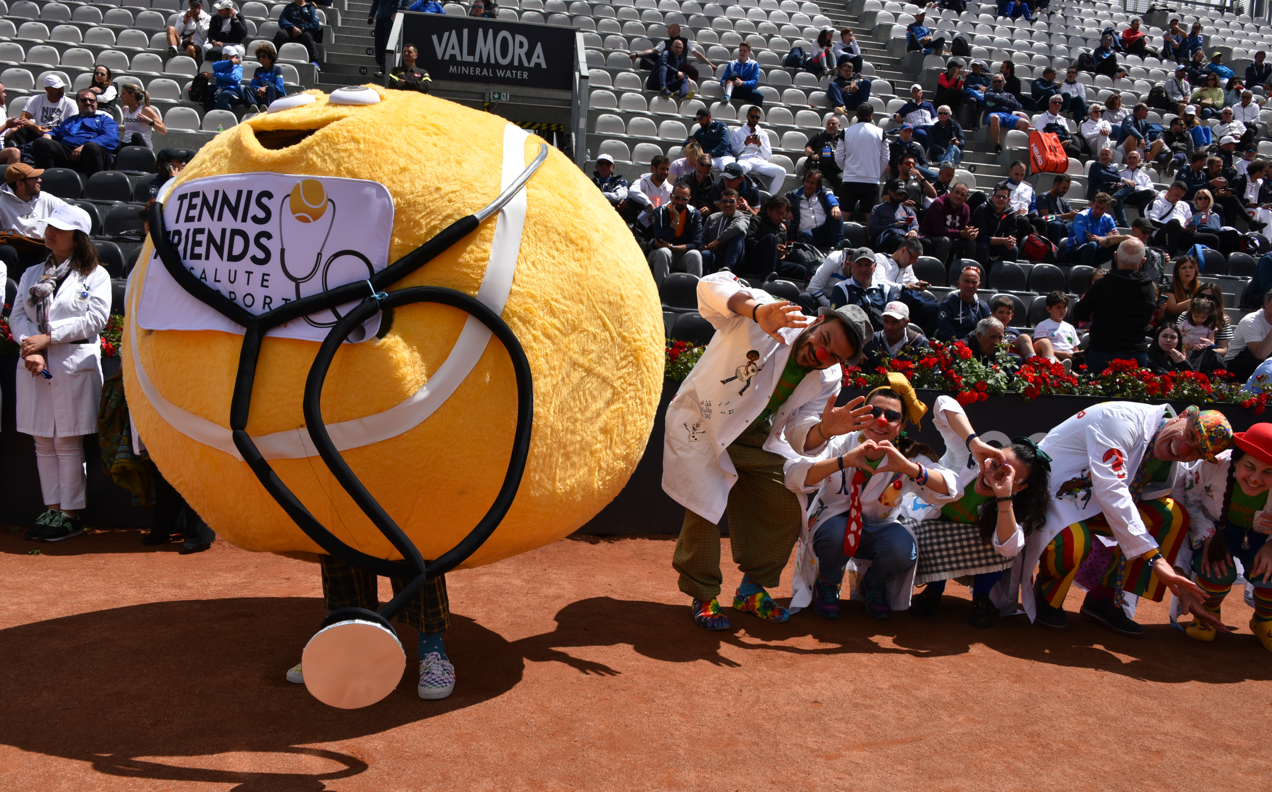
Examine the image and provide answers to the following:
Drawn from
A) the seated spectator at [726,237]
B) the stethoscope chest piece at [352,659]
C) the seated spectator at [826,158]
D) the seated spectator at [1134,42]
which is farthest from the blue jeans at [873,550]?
the seated spectator at [1134,42]

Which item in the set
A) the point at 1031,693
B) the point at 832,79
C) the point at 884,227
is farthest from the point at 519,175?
the point at 832,79

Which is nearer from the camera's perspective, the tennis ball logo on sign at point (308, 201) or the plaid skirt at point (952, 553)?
the tennis ball logo on sign at point (308, 201)

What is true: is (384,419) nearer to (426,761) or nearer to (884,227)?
(426,761)

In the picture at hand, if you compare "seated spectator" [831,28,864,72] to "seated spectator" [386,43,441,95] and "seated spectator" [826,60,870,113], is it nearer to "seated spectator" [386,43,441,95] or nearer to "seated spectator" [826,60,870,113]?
"seated spectator" [826,60,870,113]

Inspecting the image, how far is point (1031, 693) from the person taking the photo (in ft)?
13.7

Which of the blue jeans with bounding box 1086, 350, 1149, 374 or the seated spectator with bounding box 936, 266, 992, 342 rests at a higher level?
the seated spectator with bounding box 936, 266, 992, 342

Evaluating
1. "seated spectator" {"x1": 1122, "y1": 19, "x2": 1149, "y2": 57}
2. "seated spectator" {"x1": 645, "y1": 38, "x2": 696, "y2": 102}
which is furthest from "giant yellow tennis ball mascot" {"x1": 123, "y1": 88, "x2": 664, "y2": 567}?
"seated spectator" {"x1": 1122, "y1": 19, "x2": 1149, "y2": 57}

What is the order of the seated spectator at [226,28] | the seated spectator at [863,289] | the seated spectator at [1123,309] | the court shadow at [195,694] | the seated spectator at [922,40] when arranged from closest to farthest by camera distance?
1. the court shadow at [195,694]
2. the seated spectator at [863,289]
3. the seated spectator at [1123,309]
4. the seated spectator at [226,28]
5. the seated spectator at [922,40]

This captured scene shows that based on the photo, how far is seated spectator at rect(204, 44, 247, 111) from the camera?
1198cm

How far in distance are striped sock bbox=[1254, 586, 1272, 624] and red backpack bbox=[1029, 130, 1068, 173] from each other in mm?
11222

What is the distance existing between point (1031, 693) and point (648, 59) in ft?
43.6

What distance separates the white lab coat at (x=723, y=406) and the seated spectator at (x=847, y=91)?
11647mm

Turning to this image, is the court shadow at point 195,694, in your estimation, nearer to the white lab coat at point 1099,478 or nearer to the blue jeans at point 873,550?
the blue jeans at point 873,550

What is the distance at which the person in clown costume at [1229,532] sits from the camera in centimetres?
496
